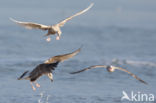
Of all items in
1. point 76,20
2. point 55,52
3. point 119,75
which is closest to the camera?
point 119,75

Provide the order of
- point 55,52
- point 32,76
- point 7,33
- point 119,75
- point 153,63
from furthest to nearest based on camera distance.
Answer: point 7,33 → point 55,52 → point 153,63 → point 119,75 → point 32,76

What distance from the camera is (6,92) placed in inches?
532

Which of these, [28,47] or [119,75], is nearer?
[119,75]

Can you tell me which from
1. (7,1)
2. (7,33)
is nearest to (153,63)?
(7,33)

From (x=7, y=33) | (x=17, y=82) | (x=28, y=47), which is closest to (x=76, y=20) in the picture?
(x=7, y=33)

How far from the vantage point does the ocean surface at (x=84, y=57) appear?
1370 centimetres

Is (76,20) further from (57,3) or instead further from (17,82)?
(17,82)

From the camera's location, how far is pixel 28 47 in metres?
21.5

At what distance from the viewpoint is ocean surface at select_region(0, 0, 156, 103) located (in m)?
13.7

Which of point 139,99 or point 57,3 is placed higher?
point 139,99

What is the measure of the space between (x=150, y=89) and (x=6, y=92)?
386cm

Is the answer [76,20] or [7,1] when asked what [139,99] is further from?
[7,1]

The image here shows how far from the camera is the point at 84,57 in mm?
19688

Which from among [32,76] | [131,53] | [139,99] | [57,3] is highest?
[32,76]
